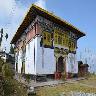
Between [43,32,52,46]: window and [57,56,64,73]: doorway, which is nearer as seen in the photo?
[43,32,52,46]: window

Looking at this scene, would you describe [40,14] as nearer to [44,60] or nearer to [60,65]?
[44,60]

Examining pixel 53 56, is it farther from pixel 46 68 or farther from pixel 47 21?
pixel 47 21

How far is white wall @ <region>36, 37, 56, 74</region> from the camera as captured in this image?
2316 centimetres

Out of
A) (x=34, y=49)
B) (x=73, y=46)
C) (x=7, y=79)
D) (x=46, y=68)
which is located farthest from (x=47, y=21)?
(x=7, y=79)

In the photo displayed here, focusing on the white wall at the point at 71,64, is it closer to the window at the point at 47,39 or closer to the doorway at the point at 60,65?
the doorway at the point at 60,65

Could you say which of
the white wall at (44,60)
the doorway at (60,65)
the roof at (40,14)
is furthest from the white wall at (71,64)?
the white wall at (44,60)

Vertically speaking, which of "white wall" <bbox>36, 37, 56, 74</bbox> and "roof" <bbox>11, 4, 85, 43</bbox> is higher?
"roof" <bbox>11, 4, 85, 43</bbox>

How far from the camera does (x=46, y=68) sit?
78.8 ft

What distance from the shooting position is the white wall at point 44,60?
76.0ft

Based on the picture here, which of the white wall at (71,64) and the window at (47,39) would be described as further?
the white wall at (71,64)

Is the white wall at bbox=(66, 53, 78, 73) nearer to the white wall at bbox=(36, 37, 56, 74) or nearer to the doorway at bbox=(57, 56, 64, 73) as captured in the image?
the doorway at bbox=(57, 56, 64, 73)

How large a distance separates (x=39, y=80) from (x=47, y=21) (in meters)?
6.13

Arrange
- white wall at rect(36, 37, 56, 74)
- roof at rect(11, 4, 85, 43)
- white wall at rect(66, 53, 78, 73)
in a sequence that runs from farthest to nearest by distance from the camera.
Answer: white wall at rect(66, 53, 78, 73) < white wall at rect(36, 37, 56, 74) < roof at rect(11, 4, 85, 43)

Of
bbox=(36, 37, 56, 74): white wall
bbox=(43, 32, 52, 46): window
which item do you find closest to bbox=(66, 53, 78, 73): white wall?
bbox=(36, 37, 56, 74): white wall
